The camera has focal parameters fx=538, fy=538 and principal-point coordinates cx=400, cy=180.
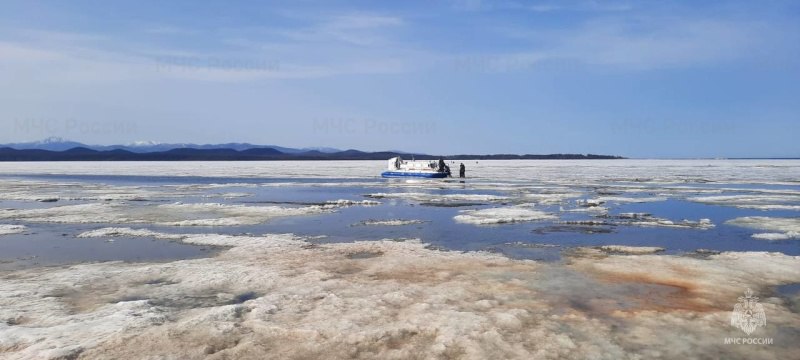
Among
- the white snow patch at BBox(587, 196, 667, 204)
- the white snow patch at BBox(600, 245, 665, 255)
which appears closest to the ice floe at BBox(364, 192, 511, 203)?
the white snow patch at BBox(587, 196, 667, 204)

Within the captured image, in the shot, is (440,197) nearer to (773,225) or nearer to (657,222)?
(657,222)

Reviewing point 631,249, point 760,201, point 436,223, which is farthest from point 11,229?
point 760,201

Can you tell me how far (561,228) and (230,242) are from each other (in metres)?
8.37

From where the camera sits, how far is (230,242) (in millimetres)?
12008

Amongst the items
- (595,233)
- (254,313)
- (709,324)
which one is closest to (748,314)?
(709,324)

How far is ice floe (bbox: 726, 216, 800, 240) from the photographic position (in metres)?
12.7

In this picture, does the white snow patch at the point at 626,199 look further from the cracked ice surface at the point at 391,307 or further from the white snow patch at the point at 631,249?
the cracked ice surface at the point at 391,307

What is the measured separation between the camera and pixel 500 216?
16266 mm

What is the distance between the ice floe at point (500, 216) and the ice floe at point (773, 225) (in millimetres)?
5157

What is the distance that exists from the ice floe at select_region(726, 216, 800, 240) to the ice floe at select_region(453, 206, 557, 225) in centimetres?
516

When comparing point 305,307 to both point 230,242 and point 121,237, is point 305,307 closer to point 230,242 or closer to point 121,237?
point 230,242

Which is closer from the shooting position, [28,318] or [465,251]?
[28,318]

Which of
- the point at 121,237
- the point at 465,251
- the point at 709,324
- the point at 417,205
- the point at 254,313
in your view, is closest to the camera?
the point at 709,324

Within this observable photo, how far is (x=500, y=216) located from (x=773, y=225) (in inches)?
284
